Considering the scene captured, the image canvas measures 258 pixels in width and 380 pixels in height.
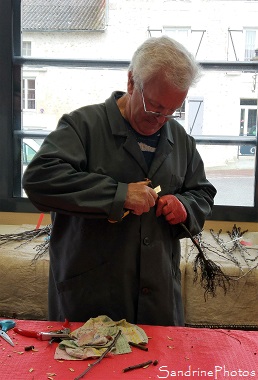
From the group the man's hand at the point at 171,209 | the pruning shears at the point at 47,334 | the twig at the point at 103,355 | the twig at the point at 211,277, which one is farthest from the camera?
the twig at the point at 211,277

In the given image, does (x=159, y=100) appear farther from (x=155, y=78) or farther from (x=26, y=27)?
(x=26, y=27)

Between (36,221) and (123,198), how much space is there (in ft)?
5.83

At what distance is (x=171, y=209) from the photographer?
140 cm

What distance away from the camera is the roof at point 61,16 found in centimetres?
297

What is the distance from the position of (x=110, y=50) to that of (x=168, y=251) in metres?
1.80

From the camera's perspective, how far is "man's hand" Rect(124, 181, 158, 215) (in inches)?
51.2

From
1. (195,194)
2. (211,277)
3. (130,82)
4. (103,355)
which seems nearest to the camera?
(103,355)

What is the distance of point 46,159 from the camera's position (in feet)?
4.40

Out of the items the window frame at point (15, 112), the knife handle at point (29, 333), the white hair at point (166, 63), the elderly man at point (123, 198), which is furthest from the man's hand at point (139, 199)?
the window frame at point (15, 112)

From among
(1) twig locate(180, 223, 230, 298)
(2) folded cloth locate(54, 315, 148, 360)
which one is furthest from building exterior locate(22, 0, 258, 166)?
(2) folded cloth locate(54, 315, 148, 360)

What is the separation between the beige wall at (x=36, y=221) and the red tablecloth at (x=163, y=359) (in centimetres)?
156

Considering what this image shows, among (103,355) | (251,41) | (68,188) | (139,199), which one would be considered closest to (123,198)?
(139,199)

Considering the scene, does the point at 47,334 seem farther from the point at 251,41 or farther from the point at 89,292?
the point at 251,41

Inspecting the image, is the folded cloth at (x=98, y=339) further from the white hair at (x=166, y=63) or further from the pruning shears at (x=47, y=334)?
the white hair at (x=166, y=63)
